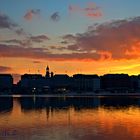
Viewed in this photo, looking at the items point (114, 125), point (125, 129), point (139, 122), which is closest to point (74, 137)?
point (125, 129)

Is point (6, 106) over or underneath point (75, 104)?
underneath

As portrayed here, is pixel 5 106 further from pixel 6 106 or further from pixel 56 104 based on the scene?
pixel 56 104

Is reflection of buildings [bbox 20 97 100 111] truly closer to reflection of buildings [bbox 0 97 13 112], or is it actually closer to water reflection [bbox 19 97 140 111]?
water reflection [bbox 19 97 140 111]

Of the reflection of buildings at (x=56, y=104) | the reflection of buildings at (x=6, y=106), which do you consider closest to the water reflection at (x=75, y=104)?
the reflection of buildings at (x=56, y=104)

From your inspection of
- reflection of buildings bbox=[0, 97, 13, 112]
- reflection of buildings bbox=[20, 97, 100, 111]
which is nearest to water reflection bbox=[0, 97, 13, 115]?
reflection of buildings bbox=[0, 97, 13, 112]

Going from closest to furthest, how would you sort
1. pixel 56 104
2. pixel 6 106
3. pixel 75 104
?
pixel 6 106, pixel 75 104, pixel 56 104

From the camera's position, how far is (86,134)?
34.2 metres

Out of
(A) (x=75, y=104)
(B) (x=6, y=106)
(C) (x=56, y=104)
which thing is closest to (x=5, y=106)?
(B) (x=6, y=106)

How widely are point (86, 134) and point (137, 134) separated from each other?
413 cm

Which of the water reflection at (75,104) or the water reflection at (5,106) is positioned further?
the water reflection at (75,104)

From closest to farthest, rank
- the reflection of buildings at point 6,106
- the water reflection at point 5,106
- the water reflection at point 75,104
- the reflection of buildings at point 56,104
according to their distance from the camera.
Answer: the water reflection at point 5,106 → the reflection of buildings at point 6,106 → the reflection of buildings at point 56,104 → the water reflection at point 75,104

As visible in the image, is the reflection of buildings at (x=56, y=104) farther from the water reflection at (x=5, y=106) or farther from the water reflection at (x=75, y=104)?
the water reflection at (x=5, y=106)

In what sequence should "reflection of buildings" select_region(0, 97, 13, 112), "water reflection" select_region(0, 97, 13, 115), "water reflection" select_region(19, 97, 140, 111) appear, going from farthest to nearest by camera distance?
"water reflection" select_region(19, 97, 140, 111) < "reflection of buildings" select_region(0, 97, 13, 112) < "water reflection" select_region(0, 97, 13, 115)

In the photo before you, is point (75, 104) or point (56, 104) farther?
point (56, 104)
